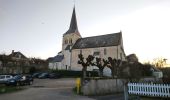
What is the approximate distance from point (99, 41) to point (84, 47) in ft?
17.8

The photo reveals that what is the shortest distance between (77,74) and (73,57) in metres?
12.9

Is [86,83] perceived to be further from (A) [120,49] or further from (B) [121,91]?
(A) [120,49]

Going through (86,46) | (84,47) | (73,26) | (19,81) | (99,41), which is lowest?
(19,81)

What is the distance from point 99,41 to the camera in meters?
61.9

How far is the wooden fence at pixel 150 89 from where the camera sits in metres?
16.7

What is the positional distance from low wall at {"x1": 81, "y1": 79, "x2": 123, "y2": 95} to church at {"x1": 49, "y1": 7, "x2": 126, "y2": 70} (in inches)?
1272

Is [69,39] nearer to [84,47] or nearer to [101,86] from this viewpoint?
[84,47]

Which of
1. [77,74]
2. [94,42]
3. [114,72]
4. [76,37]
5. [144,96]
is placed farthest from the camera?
[76,37]

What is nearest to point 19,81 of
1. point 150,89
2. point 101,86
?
point 101,86

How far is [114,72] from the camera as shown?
30.3 m

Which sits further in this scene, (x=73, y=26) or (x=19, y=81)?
(x=73, y=26)

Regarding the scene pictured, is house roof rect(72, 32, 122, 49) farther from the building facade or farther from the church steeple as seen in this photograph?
the church steeple

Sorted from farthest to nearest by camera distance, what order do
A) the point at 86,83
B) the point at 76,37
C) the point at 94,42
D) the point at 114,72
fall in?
the point at 76,37, the point at 94,42, the point at 114,72, the point at 86,83

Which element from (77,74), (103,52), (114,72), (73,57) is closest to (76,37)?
(73,57)
